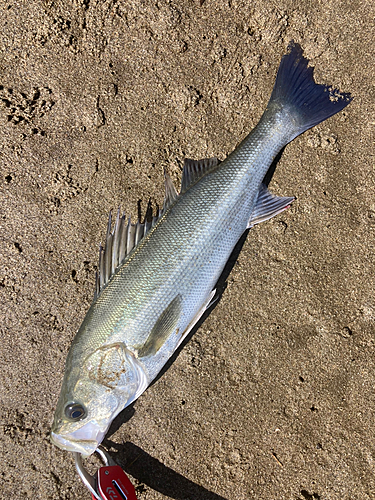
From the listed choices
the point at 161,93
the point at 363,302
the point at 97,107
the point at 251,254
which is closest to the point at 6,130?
the point at 97,107

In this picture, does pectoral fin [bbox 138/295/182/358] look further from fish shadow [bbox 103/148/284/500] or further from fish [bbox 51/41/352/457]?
fish shadow [bbox 103/148/284/500]

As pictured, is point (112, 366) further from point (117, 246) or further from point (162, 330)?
point (117, 246)

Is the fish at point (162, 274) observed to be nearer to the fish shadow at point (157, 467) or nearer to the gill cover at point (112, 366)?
the gill cover at point (112, 366)

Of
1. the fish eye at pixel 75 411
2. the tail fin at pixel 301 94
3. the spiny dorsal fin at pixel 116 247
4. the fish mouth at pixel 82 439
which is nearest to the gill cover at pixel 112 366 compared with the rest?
the fish eye at pixel 75 411

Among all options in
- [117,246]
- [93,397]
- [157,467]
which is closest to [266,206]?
[117,246]

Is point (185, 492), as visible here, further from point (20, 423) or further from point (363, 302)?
point (363, 302)

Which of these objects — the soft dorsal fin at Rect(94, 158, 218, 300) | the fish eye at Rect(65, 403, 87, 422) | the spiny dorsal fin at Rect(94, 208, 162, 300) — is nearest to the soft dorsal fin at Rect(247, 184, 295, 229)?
the soft dorsal fin at Rect(94, 158, 218, 300)
